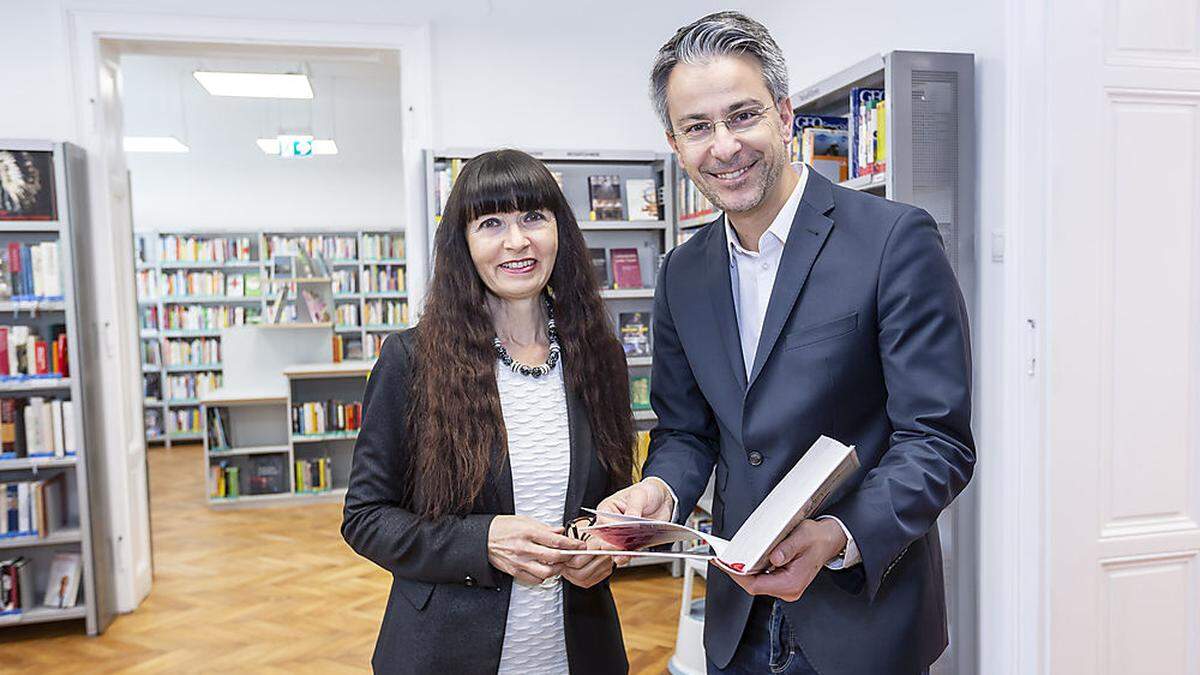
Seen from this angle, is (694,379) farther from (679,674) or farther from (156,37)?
(156,37)

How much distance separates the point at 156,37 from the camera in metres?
4.03

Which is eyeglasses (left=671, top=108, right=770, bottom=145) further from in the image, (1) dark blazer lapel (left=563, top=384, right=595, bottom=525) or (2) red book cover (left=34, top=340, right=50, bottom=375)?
(2) red book cover (left=34, top=340, right=50, bottom=375)

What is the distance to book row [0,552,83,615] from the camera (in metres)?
3.85

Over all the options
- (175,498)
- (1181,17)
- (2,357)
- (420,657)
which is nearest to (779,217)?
(420,657)

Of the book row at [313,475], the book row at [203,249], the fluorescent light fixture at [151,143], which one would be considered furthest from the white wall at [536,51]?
the book row at [203,249]

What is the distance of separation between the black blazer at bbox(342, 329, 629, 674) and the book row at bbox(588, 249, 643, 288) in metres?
3.09

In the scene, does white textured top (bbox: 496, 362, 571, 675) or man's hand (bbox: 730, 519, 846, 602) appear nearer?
man's hand (bbox: 730, 519, 846, 602)

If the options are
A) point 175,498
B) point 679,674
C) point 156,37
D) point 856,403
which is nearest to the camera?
point 856,403

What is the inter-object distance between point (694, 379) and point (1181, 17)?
6.69ft

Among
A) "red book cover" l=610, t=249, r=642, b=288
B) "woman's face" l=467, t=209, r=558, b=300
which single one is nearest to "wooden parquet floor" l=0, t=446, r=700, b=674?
"red book cover" l=610, t=249, r=642, b=288

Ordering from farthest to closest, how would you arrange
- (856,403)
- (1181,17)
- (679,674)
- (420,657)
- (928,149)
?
(679,674) → (928,149) → (1181,17) → (420,657) → (856,403)

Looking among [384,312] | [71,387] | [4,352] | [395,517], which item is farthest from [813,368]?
[384,312]

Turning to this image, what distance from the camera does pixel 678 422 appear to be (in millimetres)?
1536

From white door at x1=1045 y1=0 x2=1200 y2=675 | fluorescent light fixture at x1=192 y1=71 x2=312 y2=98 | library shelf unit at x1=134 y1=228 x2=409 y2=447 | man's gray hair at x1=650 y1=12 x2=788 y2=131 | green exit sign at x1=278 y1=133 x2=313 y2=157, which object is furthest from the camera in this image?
library shelf unit at x1=134 y1=228 x2=409 y2=447
